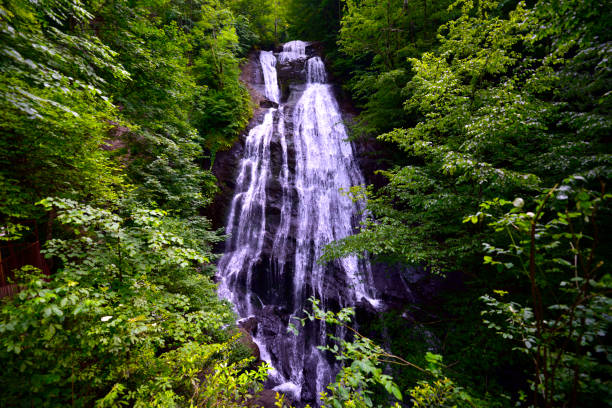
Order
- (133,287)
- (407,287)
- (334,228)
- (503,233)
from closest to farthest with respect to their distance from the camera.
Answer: (133,287)
(503,233)
(407,287)
(334,228)

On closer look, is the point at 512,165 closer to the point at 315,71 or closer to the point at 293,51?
the point at 315,71

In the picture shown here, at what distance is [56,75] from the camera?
2.96 metres

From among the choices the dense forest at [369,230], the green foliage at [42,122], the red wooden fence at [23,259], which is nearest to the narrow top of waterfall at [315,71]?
the dense forest at [369,230]

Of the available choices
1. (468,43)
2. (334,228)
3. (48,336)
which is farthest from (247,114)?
(48,336)

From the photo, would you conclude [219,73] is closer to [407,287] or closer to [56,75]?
[56,75]

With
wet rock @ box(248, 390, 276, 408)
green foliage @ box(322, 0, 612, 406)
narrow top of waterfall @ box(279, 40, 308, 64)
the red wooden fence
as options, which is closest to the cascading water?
wet rock @ box(248, 390, 276, 408)

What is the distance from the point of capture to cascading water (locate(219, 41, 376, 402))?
7.77m

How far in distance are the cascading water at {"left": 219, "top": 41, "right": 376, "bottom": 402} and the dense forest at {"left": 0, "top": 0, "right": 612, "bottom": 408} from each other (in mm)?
1729

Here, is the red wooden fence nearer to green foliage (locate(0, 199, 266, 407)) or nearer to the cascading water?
green foliage (locate(0, 199, 266, 407))

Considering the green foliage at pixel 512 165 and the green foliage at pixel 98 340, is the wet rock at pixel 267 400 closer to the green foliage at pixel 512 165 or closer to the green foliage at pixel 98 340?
the green foliage at pixel 98 340

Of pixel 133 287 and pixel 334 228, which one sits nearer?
pixel 133 287

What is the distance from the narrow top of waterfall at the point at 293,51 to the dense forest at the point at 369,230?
11829 mm

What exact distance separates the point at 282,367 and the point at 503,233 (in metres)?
7.19

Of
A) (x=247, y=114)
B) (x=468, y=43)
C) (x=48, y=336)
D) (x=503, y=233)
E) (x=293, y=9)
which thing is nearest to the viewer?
(x=48, y=336)
